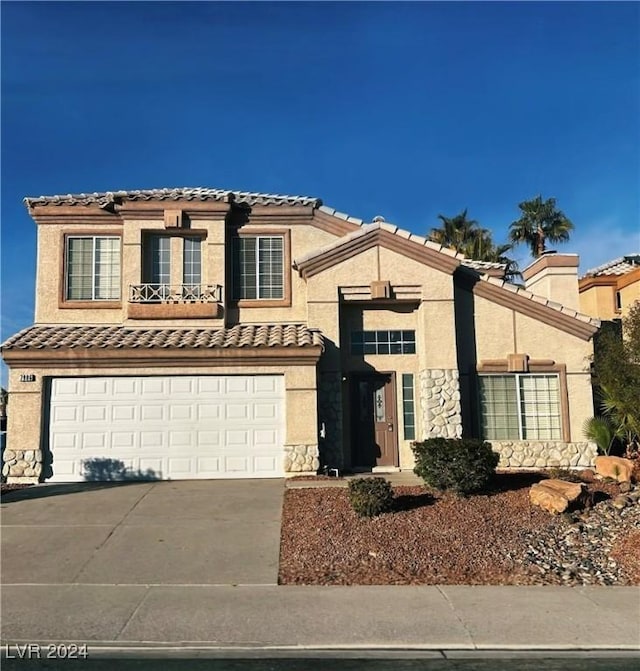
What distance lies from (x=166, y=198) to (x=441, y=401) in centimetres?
876

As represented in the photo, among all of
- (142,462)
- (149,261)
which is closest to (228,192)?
(149,261)

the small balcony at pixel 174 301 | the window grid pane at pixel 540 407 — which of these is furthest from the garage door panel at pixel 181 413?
the window grid pane at pixel 540 407

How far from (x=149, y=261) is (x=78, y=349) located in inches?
142

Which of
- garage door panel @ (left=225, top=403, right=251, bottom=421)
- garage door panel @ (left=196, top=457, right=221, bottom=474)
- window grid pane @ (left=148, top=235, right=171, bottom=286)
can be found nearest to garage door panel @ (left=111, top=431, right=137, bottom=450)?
garage door panel @ (left=196, top=457, right=221, bottom=474)

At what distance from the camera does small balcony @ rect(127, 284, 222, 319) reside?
17516 millimetres

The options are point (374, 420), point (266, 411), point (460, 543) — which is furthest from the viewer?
point (374, 420)

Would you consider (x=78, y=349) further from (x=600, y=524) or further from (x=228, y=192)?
(x=600, y=524)

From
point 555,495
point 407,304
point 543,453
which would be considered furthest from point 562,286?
point 555,495

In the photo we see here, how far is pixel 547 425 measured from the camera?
1702 centimetres

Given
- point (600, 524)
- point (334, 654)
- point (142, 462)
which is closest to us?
point (334, 654)

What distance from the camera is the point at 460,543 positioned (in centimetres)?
1011

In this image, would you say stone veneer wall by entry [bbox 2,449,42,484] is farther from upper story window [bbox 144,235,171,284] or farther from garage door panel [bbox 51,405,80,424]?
upper story window [bbox 144,235,171,284]

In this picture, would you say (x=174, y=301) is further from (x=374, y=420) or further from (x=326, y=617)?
Result: (x=326, y=617)

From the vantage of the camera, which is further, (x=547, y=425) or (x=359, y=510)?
(x=547, y=425)
